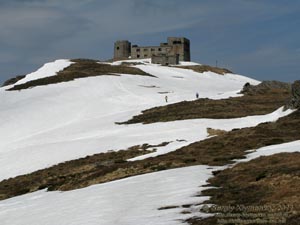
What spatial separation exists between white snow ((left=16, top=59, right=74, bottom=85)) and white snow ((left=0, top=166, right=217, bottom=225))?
85.4 metres

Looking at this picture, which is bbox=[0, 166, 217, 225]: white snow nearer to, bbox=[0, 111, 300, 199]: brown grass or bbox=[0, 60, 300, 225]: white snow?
bbox=[0, 60, 300, 225]: white snow

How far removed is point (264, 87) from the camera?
7844 centimetres

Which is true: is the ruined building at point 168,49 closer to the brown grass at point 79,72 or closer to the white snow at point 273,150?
the brown grass at point 79,72

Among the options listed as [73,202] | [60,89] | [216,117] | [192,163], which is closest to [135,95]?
[60,89]

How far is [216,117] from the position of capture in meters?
54.8

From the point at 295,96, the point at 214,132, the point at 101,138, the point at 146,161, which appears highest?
the point at 295,96

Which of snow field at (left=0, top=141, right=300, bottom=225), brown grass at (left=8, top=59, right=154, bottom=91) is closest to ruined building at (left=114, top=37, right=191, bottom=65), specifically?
brown grass at (left=8, top=59, right=154, bottom=91)

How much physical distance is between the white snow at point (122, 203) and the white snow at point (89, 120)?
13.2 m

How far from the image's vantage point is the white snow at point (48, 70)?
111 meters

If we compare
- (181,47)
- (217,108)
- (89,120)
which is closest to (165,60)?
(181,47)

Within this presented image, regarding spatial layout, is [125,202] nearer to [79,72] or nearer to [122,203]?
[122,203]

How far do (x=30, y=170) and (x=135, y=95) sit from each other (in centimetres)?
4258

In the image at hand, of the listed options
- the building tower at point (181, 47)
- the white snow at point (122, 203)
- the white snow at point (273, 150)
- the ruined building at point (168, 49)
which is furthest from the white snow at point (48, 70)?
the white snow at point (122, 203)

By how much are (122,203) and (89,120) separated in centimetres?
4739
